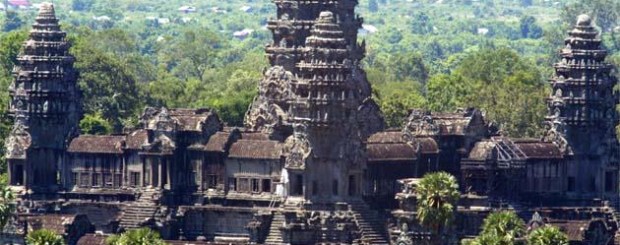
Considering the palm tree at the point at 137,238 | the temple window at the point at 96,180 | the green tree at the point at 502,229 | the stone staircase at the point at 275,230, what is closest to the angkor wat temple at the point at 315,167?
the stone staircase at the point at 275,230

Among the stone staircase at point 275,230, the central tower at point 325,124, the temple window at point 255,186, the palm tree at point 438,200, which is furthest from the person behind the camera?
the temple window at point 255,186

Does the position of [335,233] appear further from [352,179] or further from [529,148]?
[529,148]

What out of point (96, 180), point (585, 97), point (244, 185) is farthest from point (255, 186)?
point (585, 97)

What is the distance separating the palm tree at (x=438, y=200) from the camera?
171 m

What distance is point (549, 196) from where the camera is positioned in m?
198

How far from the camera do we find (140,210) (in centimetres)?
19262

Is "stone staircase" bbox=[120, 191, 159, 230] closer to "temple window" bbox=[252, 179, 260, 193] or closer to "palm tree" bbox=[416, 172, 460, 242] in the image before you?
"temple window" bbox=[252, 179, 260, 193]

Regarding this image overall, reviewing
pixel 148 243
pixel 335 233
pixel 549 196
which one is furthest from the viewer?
pixel 549 196

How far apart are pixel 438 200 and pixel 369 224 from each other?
12.9m

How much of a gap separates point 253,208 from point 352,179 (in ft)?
20.5

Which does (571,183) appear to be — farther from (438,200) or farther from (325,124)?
(438,200)

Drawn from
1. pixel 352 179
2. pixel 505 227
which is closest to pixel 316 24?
pixel 352 179

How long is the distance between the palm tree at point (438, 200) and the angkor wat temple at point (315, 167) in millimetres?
2294

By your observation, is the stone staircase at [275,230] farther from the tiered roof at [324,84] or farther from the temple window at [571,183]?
the temple window at [571,183]
